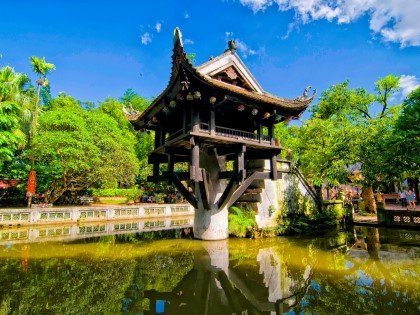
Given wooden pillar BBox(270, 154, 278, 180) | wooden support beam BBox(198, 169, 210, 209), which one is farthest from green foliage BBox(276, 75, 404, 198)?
wooden support beam BBox(198, 169, 210, 209)

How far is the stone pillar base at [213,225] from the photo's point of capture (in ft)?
35.4

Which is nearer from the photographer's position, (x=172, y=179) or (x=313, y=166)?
(x=172, y=179)

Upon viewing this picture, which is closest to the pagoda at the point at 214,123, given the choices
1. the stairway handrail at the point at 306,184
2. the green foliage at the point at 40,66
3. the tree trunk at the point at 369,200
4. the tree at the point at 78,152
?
the stairway handrail at the point at 306,184

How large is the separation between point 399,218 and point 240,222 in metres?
9.38

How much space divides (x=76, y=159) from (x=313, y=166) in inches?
676

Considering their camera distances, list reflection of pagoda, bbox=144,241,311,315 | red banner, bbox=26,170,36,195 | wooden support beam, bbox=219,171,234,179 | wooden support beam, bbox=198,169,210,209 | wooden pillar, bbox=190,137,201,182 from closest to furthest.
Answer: reflection of pagoda, bbox=144,241,311,315 < wooden pillar, bbox=190,137,201,182 < wooden support beam, bbox=198,169,210,209 < wooden support beam, bbox=219,171,234,179 < red banner, bbox=26,170,36,195

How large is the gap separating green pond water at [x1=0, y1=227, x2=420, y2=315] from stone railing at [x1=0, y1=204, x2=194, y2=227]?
5257 mm

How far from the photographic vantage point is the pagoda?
8977mm

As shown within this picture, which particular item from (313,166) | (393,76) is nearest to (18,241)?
(313,166)

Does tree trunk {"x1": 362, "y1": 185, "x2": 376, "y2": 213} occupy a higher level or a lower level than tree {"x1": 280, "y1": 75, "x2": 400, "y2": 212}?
lower

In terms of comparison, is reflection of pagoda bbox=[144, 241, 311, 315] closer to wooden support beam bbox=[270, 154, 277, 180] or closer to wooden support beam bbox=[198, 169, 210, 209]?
wooden support beam bbox=[198, 169, 210, 209]

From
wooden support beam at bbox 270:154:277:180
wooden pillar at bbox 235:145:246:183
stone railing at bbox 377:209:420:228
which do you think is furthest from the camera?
stone railing at bbox 377:209:420:228

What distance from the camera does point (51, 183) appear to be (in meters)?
22.6

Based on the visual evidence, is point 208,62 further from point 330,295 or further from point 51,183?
point 51,183
